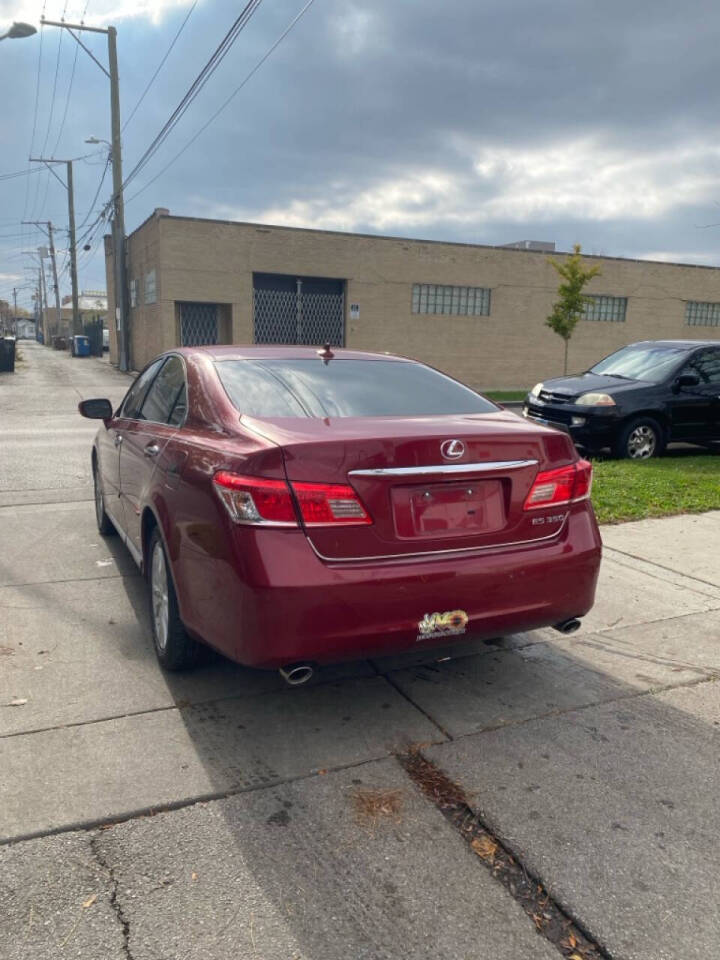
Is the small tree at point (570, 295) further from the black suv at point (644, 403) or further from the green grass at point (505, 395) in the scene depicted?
the black suv at point (644, 403)

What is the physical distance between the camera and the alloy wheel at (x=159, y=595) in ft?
12.1

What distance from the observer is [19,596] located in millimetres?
4793

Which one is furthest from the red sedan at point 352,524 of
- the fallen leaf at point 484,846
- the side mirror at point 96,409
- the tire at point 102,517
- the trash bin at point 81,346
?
the trash bin at point 81,346

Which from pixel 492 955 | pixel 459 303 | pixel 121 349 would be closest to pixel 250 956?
pixel 492 955

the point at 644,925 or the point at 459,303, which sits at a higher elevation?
the point at 459,303

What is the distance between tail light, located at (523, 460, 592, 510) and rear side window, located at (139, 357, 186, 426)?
178 centimetres

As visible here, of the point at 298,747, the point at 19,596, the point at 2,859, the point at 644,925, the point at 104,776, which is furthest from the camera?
the point at 19,596

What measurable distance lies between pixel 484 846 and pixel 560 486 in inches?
59.4

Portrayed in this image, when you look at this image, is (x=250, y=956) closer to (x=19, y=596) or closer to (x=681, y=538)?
(x=19, y=596)

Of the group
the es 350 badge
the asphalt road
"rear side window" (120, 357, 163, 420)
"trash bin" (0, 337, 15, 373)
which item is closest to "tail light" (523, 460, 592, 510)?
the es 350 badge

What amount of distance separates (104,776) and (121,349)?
2810cm

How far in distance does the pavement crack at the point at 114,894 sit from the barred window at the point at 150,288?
23787 mm

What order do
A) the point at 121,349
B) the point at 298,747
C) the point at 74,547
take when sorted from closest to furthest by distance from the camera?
the point at 298,747 < the point at 74,547 < the point at 121,349

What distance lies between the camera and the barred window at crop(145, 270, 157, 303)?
→ 24875 millimetres
